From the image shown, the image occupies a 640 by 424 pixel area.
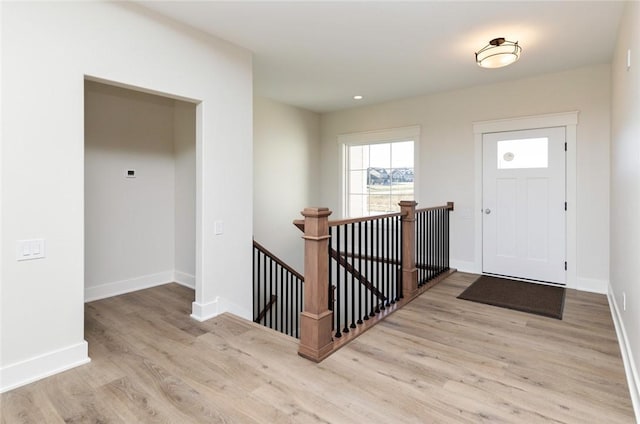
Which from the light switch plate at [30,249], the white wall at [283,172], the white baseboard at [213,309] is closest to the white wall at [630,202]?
the white baseboard at [213,309]

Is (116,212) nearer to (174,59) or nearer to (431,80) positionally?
(174,59)

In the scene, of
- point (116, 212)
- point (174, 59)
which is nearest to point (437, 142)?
point (174, 59)

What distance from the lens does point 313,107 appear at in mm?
5863

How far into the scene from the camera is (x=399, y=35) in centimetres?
317

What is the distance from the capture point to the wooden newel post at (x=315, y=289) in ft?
7.96

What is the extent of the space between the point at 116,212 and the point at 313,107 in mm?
3429

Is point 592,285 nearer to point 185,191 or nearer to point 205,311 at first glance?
point 205,311

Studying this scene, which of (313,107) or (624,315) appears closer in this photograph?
(624,315)

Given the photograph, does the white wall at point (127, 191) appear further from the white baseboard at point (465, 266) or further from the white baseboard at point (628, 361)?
the white baseboard at point (628, 361)

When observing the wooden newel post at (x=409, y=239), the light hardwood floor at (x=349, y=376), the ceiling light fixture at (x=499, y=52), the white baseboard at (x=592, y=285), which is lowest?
the light hardwood floor at (x=349, y=376)

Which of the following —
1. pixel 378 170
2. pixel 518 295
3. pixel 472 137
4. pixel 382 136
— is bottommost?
pixel 518 295

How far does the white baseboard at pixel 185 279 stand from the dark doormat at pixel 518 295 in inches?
120

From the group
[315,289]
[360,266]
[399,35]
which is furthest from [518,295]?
[399,35]

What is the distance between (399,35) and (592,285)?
3.54 m
